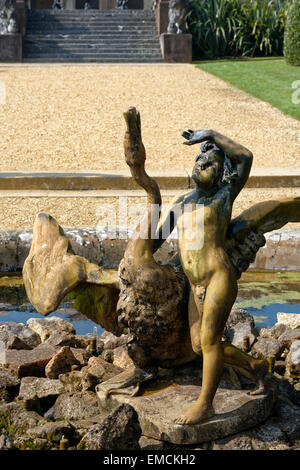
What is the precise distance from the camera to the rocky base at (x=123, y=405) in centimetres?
339

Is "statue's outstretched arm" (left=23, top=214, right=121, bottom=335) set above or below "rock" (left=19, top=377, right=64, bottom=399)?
above

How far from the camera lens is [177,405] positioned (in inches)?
139

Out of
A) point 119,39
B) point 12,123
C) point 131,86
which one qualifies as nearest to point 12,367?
point 12,123

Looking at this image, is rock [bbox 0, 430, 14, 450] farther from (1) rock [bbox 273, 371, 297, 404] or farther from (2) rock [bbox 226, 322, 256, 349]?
(2) rock [bbox 226, 322, 256, 349]

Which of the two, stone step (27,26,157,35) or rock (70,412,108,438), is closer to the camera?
rock (70,412,108,438)

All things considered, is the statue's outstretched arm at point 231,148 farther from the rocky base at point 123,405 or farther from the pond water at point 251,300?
the pond water at point 251,300

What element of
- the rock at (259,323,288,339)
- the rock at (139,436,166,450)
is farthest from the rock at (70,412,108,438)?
the rock at (259,323,288,339)

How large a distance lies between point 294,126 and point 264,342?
915 centimetres

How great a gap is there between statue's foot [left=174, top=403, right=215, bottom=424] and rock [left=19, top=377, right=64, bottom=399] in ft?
3.44

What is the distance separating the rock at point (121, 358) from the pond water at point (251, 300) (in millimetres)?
1124

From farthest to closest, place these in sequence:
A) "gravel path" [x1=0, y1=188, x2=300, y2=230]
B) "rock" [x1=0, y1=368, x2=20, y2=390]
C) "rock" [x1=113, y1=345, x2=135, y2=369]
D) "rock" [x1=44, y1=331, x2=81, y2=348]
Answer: "gravel path" [x1=0, y1=188, x2=300, y2=230] → "rock" [x1=44, y1=331, x2=81, y2=348] → "rock" [x1=113, y1=345, x2=135, y2=369] → "rock" [x1=0, y1=368, x2=20, y2=390]

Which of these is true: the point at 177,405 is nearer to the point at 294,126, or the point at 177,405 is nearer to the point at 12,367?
the point at 12,367

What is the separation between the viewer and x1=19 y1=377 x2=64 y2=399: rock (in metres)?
4.19

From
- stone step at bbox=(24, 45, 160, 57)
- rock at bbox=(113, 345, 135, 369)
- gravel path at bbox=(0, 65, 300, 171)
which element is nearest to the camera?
rock at bbox=(113, 345, 135, 369)
